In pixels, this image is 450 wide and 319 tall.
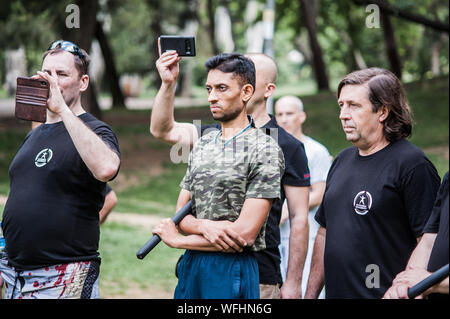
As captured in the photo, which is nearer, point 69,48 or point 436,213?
point 436,213

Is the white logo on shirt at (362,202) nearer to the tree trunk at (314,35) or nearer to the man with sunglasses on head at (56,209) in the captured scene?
the man with sunglasses on head at (56,209)

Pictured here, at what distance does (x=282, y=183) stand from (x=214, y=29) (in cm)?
2815

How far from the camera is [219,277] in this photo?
317 centimetres

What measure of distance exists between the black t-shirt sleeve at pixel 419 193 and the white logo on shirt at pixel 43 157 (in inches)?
74.2

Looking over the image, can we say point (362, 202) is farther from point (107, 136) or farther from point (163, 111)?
point (107, 136)

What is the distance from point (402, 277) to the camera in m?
2.94

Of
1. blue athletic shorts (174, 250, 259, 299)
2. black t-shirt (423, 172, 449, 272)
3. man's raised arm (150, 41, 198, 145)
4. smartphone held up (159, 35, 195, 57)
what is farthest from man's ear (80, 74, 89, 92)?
black t-shirt (423, 172, 449, 272)

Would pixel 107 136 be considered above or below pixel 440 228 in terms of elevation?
above

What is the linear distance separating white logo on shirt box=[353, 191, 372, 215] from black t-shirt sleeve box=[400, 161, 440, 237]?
→ 0.56ft

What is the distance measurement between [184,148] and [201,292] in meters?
1.09

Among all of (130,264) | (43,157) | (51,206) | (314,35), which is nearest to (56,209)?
(51,206)

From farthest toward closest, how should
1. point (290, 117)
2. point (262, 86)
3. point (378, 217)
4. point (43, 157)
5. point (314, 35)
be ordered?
point (314, 35), point (290, 117), point (262, 86), point (43, 157), point (378, 217)

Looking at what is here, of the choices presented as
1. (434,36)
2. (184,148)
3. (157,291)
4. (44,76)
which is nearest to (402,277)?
(184,148)

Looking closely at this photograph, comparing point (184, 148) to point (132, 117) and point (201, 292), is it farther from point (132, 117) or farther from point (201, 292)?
point (132, 117)
